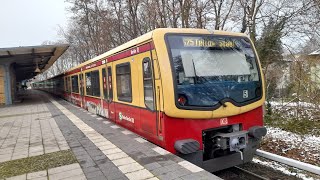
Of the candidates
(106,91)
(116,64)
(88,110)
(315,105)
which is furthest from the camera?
(88,110)

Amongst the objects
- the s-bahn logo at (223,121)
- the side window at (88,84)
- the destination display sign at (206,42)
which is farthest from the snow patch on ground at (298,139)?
the side window at (88,84)

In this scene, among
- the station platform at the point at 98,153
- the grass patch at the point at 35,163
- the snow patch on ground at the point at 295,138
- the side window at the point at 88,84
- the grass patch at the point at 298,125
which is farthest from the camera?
the side window at the point at 88,84

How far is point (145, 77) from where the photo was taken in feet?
18.3

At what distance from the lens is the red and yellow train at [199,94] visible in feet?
16.0

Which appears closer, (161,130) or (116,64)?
(161,130)

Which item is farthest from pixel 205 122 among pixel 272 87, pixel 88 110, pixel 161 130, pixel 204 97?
Result: pixel 272 87

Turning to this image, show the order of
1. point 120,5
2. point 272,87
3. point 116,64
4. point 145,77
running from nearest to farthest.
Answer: point 145,77
point 116,64
point 272,87
point 120,5

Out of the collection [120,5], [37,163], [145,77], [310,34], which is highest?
[120,5]

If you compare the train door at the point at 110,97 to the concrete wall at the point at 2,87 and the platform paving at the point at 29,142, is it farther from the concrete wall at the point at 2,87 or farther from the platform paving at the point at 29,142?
the concrete wall at the point at 2,87

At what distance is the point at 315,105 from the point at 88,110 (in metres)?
9.36

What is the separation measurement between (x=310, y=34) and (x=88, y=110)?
1144 centimetres

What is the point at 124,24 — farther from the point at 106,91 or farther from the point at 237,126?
the point at 237,126

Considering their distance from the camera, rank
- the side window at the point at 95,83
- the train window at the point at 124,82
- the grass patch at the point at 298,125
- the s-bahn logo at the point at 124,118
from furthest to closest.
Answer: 1. the side window at the point at 95,83
2. the grass patch at the point at 298,125
3. the s-bahn logo at the point at 124,118
4. the train window at the point at 124,82

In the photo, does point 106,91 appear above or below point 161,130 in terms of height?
above
